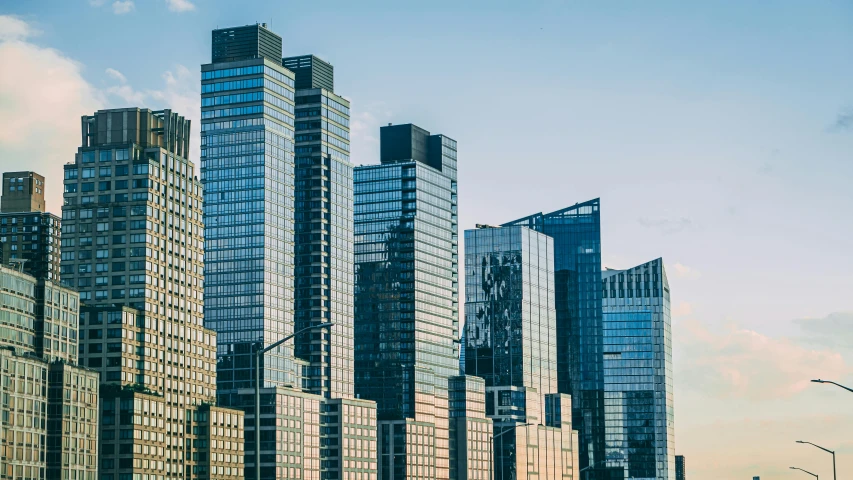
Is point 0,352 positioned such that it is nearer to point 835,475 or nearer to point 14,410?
point 14,410

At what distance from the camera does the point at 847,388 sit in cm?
12212

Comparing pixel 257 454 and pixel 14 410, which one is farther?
pixel 14 410

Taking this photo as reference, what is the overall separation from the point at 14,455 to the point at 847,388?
395 ft

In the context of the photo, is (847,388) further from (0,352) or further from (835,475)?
(0,352)

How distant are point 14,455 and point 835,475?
110973 millimetres

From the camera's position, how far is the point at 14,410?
19850 centimetres

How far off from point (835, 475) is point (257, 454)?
125 meters

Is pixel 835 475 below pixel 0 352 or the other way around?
below

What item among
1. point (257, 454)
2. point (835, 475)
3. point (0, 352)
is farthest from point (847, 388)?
point (0, 352)

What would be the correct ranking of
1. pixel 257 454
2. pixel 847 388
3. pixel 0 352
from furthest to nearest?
pixel 0 352 → pixel 847 388 → pixel 257 454

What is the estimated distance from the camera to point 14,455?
199 metres

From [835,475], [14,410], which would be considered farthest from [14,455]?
[835,475]

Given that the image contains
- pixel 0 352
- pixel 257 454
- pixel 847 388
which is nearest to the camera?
pixel 257 454

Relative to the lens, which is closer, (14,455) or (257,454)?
(257,454)
